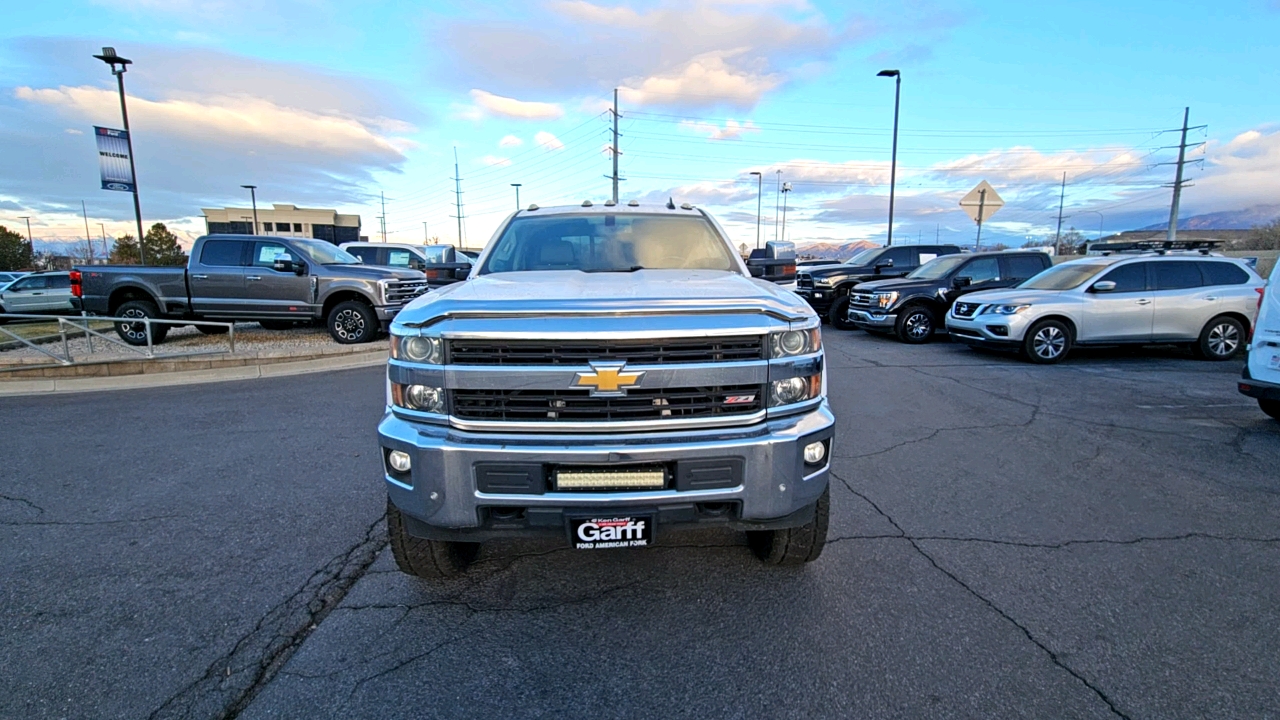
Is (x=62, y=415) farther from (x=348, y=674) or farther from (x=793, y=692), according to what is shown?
(x=793, y=692)

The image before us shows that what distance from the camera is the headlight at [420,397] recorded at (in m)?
2.43

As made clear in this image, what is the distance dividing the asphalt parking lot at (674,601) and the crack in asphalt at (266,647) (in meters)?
0.01

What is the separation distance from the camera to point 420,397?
2465 mm

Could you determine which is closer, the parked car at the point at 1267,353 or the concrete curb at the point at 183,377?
the parked car at the point at 1267,353

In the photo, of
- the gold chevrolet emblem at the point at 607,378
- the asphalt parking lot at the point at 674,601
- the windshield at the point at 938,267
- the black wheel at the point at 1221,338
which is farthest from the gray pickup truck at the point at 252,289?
the black wheel at the point at 1221,338

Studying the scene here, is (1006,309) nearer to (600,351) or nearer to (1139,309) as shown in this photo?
(1139,309)

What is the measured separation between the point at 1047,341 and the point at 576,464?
9.55 m

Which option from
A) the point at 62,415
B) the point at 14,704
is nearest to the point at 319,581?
the point at 14,704

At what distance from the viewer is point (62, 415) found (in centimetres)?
659

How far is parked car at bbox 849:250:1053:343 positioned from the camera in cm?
1164

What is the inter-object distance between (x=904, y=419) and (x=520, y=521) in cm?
483

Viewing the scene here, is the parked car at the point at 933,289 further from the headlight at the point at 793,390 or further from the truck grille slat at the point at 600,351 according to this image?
the truck grille slat at the point at 600,351

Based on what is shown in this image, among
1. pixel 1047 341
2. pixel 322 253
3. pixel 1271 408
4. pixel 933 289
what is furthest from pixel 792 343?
pixel 322 253

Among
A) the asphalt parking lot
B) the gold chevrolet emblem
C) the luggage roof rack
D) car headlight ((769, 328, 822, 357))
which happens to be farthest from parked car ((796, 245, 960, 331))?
the gold chevrolet emblem
